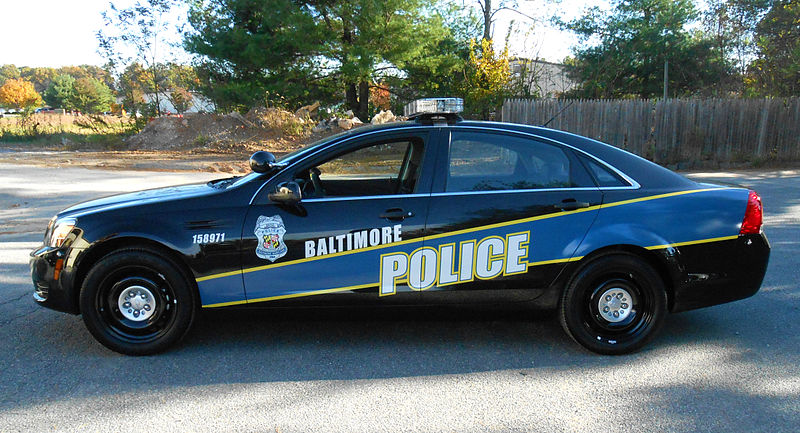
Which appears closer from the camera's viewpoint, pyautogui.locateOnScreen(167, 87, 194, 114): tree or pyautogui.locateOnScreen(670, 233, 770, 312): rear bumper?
pyautogui.locateOnScreen(670, 233, 770, 312): rear bumper

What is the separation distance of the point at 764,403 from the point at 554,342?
4.45 ft

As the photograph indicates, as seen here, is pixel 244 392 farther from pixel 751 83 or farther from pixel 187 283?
pixel 751 83

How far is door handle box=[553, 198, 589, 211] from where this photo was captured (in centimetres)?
392

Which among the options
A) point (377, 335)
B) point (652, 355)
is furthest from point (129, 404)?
point (652, 355)

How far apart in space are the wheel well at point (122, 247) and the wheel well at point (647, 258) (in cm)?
273

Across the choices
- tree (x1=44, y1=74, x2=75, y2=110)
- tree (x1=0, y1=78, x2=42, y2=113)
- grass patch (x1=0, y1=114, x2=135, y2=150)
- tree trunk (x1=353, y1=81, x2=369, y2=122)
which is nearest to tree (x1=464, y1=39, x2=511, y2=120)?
tree trunk (x1=353, y1=81, x2=369, y2=122)

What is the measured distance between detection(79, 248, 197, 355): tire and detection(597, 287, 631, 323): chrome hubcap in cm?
283

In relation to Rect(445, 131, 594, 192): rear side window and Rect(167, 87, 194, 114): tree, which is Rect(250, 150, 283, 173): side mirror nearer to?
Rect(445, 131, 594, 192): rear side window

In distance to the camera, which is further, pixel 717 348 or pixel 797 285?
pixel 797 285

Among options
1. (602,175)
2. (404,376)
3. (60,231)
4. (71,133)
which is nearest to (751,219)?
(602,175)

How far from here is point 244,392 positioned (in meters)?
3.45

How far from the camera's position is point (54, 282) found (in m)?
3.87

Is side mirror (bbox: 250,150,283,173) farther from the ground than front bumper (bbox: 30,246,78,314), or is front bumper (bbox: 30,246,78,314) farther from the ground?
side mirror (bbox: 250,150,283,173)

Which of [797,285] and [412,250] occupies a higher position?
[412,250]
